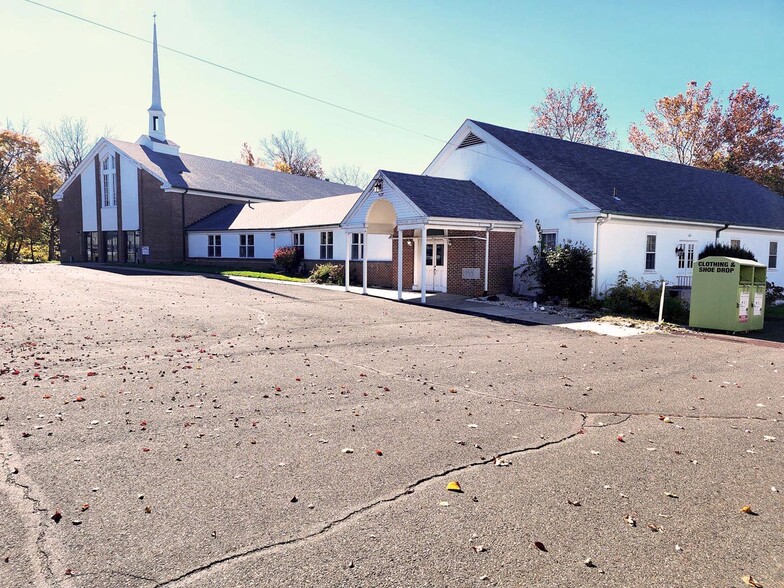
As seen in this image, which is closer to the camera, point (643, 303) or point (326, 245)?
point (643, 303)

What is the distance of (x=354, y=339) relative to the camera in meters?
11.2

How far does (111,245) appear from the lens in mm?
40156

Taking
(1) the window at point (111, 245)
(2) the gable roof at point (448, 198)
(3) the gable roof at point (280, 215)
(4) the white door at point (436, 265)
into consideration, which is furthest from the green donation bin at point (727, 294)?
(1) the window at point (111, 245)

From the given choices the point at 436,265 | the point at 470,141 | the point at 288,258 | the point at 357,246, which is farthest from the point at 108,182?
the point at 436,265

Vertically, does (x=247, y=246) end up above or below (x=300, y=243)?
below

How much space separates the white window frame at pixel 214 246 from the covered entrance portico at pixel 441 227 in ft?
52.9

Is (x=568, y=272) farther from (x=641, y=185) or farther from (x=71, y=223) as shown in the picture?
(x=71, y=223)

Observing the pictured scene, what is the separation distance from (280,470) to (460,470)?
155 centimetres

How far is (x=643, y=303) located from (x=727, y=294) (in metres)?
3.14

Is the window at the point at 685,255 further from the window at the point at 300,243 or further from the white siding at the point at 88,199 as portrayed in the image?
the white siding at the point at 88,199

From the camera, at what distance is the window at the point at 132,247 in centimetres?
3812

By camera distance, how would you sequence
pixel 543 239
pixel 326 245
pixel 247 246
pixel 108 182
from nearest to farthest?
1. pixel 543 239
2. pixel 326 245
3. pixel 247 246
4. pixel 108 182

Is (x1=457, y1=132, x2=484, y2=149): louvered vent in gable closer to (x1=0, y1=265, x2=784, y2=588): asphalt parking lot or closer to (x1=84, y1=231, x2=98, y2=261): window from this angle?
(x1=0, y1=265, x2=784, y2=588): asphalt parking lot

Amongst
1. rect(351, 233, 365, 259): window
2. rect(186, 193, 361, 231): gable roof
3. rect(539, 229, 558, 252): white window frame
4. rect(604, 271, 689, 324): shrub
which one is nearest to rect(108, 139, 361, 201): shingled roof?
rect(186, 193, 361, 231): gable roof
